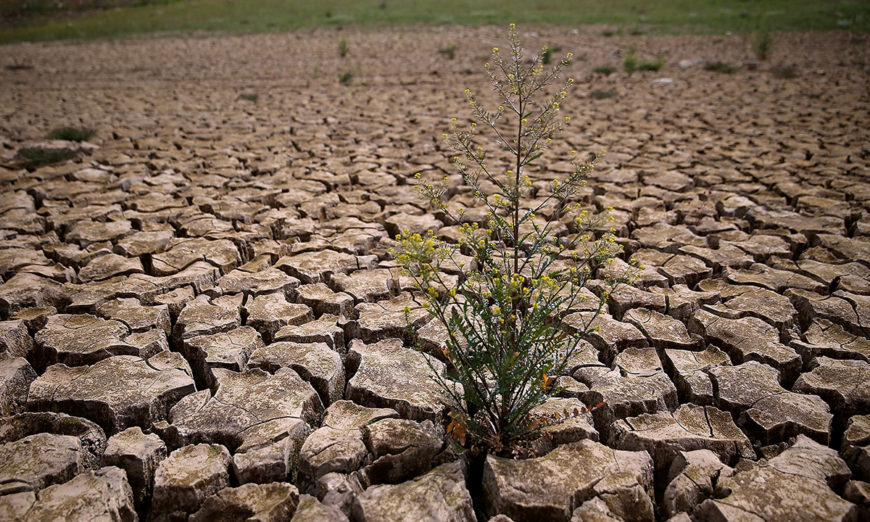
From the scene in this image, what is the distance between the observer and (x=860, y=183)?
4.82 metres

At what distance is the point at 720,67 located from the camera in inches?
437

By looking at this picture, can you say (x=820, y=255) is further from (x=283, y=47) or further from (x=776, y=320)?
(x=283, y=47)

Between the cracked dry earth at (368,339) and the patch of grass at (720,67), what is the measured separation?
472 centimetres

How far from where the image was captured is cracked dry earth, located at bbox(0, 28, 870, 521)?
1.91m

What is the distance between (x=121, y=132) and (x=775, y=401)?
23.4ft

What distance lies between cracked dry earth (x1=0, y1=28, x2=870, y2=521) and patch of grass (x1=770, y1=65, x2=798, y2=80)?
171 inches

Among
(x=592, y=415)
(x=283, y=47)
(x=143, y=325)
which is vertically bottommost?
(x=592, y=415)

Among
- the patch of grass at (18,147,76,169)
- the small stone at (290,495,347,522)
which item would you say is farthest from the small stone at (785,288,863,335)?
the patch of grass at (18,147,76,169)

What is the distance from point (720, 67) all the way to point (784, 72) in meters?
1.15

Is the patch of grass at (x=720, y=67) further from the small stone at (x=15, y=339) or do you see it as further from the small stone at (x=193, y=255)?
the small stone at (x=15, y=339)

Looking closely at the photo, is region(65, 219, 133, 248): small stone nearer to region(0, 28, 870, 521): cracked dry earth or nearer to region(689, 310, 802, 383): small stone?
region(0, 28, 870, 521): cracked dry earth

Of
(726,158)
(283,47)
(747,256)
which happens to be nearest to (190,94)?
(283,47)

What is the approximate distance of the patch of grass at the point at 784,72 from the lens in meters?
10.2

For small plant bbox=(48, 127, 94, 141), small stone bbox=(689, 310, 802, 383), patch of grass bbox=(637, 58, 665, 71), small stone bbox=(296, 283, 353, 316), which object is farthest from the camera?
patch of grass bbox=(637, 58, 665, 71)
